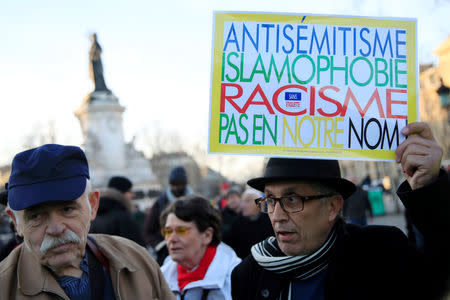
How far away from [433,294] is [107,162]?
24.3 meters

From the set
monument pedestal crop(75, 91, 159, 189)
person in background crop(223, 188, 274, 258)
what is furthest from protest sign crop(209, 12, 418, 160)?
monument pedestal crop(75, 91, 159, 189)

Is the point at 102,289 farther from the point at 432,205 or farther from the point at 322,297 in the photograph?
the point at 432,205

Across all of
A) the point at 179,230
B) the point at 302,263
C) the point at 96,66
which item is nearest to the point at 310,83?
the point at 302,263

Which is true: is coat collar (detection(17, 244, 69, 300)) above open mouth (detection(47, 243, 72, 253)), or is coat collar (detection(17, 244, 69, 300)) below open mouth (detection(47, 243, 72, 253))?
below

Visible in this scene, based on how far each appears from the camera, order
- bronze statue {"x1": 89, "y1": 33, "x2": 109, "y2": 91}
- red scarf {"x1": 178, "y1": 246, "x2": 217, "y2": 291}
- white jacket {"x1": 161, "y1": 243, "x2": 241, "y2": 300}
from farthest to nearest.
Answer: bronze statue {"x1": 89, "y1": 33, "x2": 109, "y2": 91} → red scarf {"x1": 178, "y1": 246, "x2": 217, "y2": 291} → white jacket {"x1": 161, "y1": 243, "x2": 241, "y2": 300}

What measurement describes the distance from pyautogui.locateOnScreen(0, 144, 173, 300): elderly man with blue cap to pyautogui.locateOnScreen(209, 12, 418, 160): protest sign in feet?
2.48

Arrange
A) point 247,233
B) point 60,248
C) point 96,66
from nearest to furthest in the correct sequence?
1. point 60,248
2. point 247,233
3. point 96,66

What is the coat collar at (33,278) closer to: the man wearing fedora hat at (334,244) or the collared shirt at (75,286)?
the collared shirt at (75,286)

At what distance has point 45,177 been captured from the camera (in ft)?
7.59

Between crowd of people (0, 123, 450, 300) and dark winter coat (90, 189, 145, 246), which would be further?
dark winter coat (90, 189, 145, 246)

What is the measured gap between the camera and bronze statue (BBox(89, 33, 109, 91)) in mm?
25531

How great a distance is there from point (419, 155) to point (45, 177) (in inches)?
69.0

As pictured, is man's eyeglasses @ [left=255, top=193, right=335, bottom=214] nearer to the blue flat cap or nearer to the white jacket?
the blue flat cap

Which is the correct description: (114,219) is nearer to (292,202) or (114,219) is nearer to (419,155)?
(292,202)
